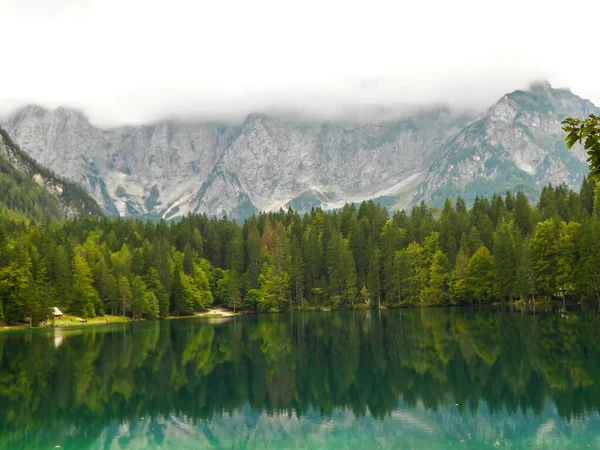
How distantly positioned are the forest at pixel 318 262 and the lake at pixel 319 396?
53006mm

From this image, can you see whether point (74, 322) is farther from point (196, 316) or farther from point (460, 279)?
point (460, 279)

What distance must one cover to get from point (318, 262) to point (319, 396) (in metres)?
129

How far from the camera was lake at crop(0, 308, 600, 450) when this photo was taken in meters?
26.5

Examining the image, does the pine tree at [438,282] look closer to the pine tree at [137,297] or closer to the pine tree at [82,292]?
the pine tree at [137,297]

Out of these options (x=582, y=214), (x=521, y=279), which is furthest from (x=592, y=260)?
(x=582, y=214)

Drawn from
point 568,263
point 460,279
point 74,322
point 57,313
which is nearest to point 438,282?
point 460,279

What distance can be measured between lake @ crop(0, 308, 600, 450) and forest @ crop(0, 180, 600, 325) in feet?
174

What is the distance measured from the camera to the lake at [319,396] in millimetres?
26453

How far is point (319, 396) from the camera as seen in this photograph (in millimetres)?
35156

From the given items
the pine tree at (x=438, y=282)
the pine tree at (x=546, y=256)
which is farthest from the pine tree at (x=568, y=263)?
the pine tree at (x=438, y=282)

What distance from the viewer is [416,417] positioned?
29.0 m

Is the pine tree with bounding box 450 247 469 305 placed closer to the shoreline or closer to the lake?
the shoreline

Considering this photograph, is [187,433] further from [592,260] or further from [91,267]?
[91,267]

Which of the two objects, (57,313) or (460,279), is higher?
(57,313)
